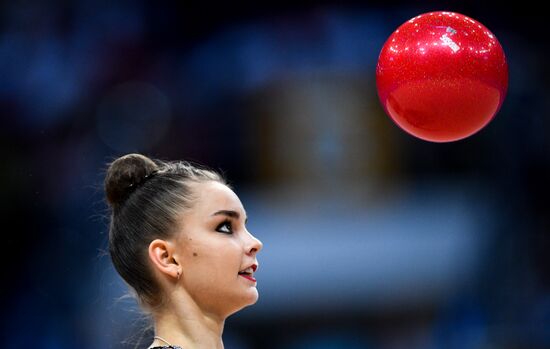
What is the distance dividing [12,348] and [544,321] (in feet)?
9.40

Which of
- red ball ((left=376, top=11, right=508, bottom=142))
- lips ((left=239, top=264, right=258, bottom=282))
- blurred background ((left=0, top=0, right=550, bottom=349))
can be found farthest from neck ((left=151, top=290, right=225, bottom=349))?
blurred background ((left=0, top=0, right=550, bottom=349))

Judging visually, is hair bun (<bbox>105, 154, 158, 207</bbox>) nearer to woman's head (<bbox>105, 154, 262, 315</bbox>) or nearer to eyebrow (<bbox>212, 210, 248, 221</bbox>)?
woman's head (<bbox>105, 154, 262, 315</bbox>)

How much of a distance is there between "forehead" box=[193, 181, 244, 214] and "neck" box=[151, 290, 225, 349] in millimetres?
239

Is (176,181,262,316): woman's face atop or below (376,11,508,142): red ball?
below

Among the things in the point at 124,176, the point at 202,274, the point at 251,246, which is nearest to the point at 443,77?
the point at 251,246

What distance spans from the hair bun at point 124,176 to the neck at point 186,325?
34cm

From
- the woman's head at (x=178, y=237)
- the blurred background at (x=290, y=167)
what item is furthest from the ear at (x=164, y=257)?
the blurred background at (x=290, y=167)

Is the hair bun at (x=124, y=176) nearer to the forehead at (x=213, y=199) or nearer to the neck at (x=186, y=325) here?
the forehead at (x=213, y=199)

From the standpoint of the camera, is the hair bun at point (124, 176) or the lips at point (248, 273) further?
the hair bun at point (124, 176)

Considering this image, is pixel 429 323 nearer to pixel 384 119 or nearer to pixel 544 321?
pixel 544 321

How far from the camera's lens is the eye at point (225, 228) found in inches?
88.5

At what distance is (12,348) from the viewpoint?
4750 mm

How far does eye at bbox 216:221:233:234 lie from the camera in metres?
2.25

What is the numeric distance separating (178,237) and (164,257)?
0.21ft
